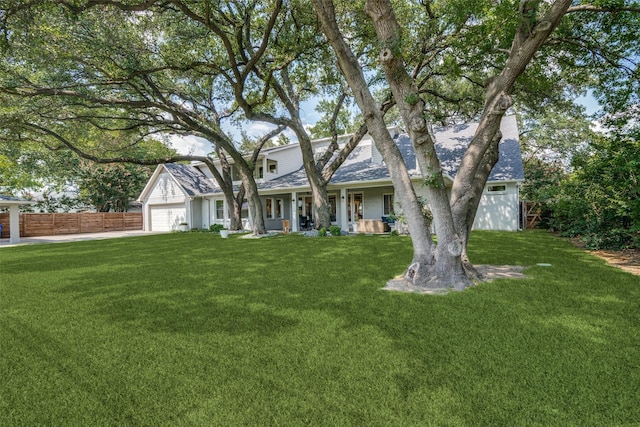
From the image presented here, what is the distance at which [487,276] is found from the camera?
570 cm

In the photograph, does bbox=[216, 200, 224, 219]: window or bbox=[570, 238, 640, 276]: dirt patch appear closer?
bbox=[570, 238, 640, 276]: dirt patch

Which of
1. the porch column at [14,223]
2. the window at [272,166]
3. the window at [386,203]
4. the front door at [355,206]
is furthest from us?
the window at [272,166]

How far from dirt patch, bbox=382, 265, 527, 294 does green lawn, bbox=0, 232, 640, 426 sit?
268 mm

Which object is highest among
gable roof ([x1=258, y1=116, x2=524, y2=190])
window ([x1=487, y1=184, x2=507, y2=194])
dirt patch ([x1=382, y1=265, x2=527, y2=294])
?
gable roof ([x1=258, y1=116, x2=524, y2=190])

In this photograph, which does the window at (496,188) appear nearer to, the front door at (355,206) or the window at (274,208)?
the front door at (355,206)

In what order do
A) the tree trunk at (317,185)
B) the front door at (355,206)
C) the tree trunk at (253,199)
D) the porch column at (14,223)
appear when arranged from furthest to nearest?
the front door at (355,206) → the porch column at (14,223) → the tree trunk at (253,199) → the tree trunk at (317,185)

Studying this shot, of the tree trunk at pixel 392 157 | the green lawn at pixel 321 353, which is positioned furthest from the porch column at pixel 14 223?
the tree trunk at pixel 392 157

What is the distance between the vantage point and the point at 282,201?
67.7 feet

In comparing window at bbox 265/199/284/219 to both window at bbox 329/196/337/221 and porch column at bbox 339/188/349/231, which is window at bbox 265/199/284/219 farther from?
porch column at bbox 339/188/349/231

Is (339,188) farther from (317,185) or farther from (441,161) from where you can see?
(441,161)

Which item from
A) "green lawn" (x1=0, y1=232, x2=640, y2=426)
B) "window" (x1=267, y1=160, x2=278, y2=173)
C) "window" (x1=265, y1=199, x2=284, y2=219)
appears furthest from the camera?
"window" (x1=265, y1=199, x2=284, y2=219)

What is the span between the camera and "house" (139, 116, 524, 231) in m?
14.6

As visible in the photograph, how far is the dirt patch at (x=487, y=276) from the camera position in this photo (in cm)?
488

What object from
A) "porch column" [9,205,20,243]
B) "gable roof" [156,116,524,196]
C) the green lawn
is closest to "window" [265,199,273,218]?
"gable roof" [156,116,524,196]
